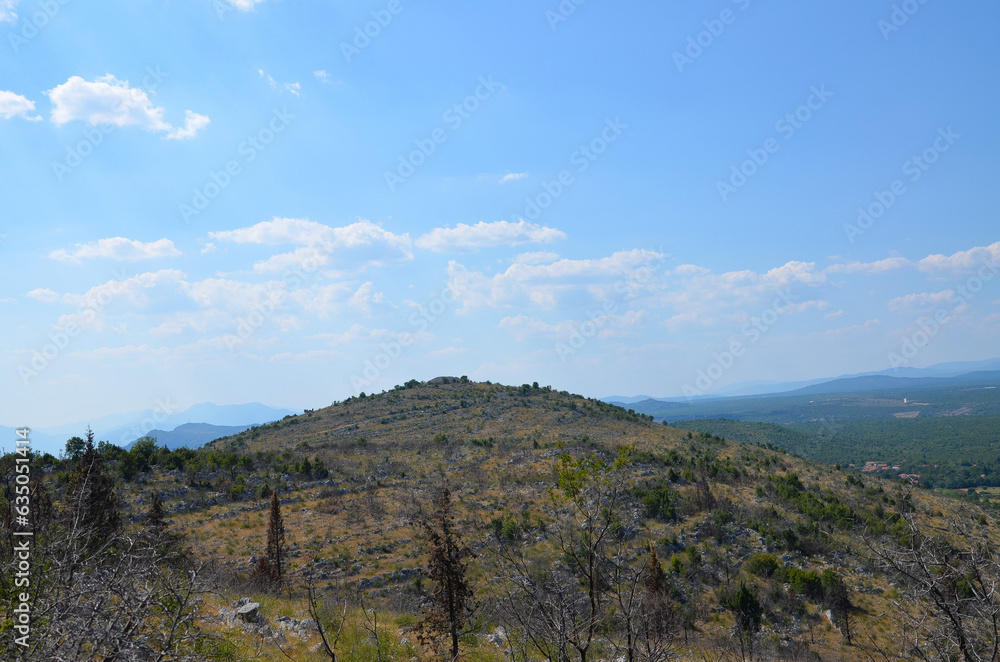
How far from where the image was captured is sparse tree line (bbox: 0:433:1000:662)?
6.25 metres

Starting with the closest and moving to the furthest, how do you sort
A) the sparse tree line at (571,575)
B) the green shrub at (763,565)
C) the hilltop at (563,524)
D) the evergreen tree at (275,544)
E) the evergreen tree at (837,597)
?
the sparse tree line at (571,575) < the hilltop at (563,524) < the evergreen tree at (275,544) < the evergreen tree at (837,597) < the green shrub at (763,565)

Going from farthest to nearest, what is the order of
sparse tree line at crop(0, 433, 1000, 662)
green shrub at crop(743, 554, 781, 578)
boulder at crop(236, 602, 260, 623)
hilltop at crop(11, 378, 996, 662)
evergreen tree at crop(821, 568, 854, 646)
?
green shrub at crop(743, 554, 781, 578) < evergreen tree at crop(821, 568, 854, 646) < hilltop at crop(11, 378, 996, 662) < boulder at crop(236, 602, 260, 623) < sparse tree line at crop(0, 433, 1000, 662)

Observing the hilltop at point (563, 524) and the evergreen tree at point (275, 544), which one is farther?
the evergreen tree at point (275, 544)

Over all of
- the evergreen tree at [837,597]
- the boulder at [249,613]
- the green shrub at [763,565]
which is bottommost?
the evergreen tree at [837,597]

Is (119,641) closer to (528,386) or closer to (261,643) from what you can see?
(261,643)

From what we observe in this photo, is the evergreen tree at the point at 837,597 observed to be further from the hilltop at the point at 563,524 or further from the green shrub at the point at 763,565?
the green shrub at the point at 763,565

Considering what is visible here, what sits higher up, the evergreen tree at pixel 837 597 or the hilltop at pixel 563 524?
the hilltop at pixel 563 524

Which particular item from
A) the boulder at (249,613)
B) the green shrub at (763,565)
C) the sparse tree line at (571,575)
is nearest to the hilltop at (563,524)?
the green shrub at (763,565)

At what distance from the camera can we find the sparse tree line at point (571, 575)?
20.5 feet

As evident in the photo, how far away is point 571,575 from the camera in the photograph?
25609 millimetres

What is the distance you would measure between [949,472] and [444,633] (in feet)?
320

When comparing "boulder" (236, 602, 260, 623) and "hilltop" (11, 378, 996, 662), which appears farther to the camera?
"hilltop" (11, 378, 996, 662)

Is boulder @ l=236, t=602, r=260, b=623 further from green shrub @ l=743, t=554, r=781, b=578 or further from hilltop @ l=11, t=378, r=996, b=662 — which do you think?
green shrub @ l=743, t=554, r=781, b=578

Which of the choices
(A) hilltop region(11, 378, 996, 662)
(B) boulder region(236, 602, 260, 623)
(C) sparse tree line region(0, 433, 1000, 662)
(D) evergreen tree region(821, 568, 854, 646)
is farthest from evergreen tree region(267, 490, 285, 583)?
(D) evergreen tree region(821, 568, 854, 646)
